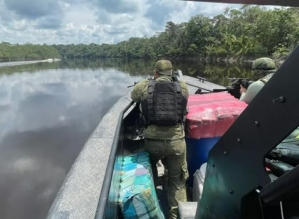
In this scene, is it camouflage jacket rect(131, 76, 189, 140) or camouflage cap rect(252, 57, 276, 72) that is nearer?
camouflage jacket rect(131, 76, 189, 140)

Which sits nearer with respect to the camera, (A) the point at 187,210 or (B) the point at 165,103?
(A) the point at 187,210

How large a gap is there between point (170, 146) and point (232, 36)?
52134 millimetres

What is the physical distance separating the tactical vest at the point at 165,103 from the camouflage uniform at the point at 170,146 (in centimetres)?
6

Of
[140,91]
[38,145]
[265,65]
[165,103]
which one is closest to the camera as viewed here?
[165,103]

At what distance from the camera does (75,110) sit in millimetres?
17906

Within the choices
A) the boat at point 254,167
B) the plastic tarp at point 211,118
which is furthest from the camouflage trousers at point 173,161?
the boat at point 254,167

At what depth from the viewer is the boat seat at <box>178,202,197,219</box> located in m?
1.73

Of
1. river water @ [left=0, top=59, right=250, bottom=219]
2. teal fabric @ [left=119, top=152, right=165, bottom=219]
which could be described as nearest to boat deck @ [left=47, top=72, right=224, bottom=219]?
teal fabric @ [left=119, top=152, right=165, bottom=219]

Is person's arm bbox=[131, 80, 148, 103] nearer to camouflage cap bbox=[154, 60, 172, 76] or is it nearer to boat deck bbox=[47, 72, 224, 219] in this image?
camouflage cap bbox=[154, 60, 172, 76]

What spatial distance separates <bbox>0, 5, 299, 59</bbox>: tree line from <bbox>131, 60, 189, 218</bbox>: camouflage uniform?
1893 centimetres

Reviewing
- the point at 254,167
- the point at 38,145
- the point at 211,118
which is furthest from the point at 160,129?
the point at 38,145

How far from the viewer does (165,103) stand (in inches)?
90.4

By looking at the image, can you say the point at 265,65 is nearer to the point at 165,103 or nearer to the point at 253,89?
the point at 253,89

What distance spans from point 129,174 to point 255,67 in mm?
1814
